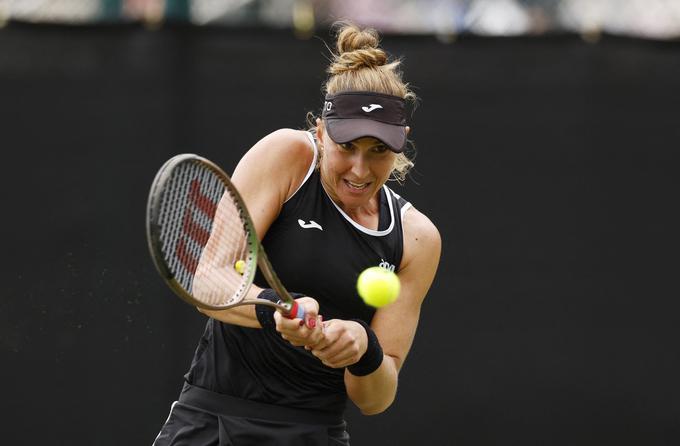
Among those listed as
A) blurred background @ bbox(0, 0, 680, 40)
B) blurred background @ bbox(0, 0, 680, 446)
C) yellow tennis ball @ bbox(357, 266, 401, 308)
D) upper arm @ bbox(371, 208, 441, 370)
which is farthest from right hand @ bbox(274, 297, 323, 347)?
blurred background @ bbox(0, 0, 680, 40)

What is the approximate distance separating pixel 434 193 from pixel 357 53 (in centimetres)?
159

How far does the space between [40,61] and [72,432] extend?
1.46 meters

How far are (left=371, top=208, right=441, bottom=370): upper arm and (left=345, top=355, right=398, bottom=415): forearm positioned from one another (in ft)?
0.19

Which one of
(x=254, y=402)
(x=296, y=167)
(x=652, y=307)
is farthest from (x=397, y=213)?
(x=652, y=307)

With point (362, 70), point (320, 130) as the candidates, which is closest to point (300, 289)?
point (320, 130)

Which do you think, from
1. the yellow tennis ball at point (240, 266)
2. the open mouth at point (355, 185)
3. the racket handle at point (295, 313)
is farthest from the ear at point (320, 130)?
the racket handle at point (295, 313)

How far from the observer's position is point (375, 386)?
2.87 m

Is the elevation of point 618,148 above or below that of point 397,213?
above

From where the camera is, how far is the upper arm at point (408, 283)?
2951mm

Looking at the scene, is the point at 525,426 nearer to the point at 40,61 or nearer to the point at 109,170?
the point at 109,170

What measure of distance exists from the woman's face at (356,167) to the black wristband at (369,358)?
34 cm

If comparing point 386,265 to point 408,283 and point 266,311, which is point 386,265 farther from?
point 266,311

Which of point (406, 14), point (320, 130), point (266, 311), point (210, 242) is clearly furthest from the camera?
point (406, 14)

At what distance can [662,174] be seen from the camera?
4.40 m
